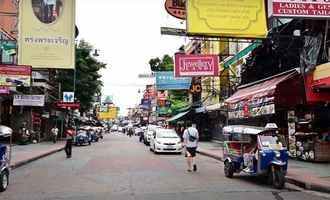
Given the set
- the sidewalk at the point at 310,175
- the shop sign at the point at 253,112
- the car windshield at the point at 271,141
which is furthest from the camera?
the shop sign at the point at 253,112

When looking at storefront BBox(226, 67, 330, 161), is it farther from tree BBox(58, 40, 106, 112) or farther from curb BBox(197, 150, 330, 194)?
tree BBox(58, 40, 106, 112)

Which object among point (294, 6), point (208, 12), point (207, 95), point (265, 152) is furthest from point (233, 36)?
point (207, 95)

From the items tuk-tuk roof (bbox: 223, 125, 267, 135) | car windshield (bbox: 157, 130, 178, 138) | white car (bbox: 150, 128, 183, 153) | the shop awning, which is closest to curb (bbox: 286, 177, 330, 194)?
tuk-tuk roof (bbox: 223, 125, 267, 135)

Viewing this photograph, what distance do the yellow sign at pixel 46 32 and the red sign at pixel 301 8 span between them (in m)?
10.9

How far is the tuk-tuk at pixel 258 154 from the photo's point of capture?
54.6ft

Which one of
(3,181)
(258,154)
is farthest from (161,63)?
(3,181)

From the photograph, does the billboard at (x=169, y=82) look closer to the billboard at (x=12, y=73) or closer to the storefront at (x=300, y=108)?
the billboard at (x=12, y=73)

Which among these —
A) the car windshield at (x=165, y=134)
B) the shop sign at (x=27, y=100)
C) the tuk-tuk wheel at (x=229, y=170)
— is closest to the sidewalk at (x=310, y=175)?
the tuk-tuk wheel at (x=229, y=170)

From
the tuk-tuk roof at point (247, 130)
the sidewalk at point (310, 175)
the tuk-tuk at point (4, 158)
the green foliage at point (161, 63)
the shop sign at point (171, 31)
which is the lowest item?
the sidewalk at point (310, 175)

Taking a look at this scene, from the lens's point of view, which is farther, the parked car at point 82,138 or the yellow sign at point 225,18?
the parked car at point 82,138

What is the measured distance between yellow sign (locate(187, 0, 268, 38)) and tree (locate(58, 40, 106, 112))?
41298 mm

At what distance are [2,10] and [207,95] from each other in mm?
21075

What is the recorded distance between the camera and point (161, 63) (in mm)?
91000

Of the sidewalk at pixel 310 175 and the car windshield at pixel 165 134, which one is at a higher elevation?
the car windshield at pixel 165 134
